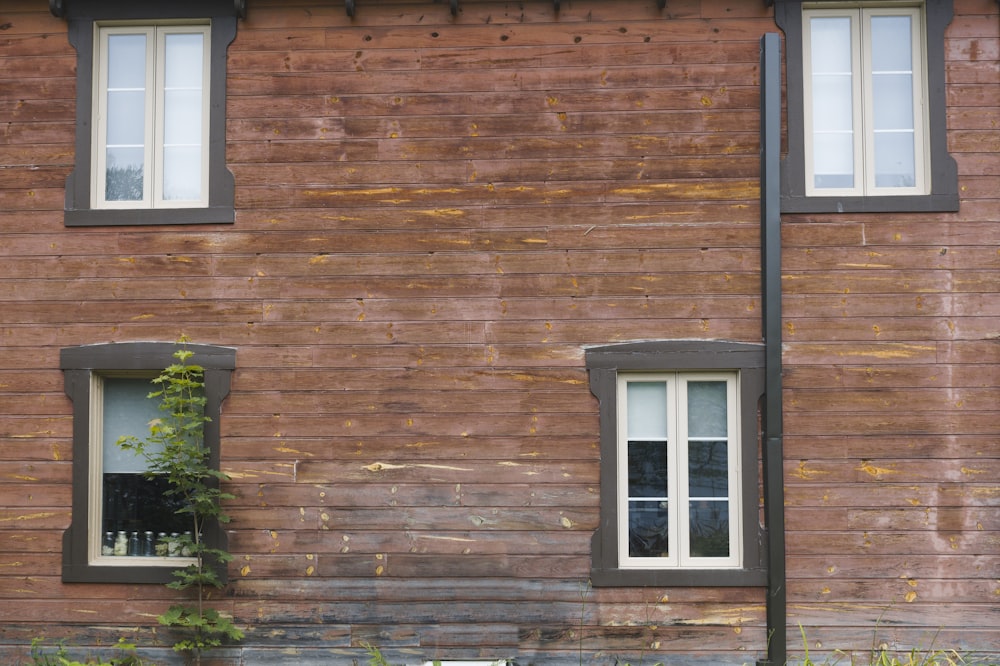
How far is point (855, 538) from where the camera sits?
6.67m

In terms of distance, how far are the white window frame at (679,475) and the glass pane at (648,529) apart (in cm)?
3

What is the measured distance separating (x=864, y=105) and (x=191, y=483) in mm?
5842

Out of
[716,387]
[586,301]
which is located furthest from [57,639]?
[716,387]

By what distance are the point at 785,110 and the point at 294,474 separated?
4694 millimetres

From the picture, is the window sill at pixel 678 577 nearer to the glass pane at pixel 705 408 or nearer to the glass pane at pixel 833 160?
→ the glass pane at pixel 705 408

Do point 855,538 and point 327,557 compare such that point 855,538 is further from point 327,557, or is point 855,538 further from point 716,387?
point 327,557

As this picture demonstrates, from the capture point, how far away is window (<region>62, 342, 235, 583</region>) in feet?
22.5

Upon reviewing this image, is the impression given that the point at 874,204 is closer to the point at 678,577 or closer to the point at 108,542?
the point at 678,577

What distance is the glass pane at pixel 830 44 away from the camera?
7.00 metres

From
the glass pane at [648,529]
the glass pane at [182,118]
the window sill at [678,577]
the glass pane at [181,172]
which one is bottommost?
the window sill at [678,577]

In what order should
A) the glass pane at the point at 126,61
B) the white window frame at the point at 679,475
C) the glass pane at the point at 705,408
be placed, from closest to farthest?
the white window frame at the point at 679,475, the glass pane at the point at 705,408, the glass pane at the point at 126,61

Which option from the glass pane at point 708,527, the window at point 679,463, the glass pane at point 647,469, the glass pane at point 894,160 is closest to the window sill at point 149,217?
the window at point 679,463

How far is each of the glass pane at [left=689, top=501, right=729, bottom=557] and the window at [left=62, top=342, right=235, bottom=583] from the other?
3.59 metres

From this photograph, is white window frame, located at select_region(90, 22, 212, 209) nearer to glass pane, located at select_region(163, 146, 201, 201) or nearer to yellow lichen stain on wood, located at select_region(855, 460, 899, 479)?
glass pane, located at select_region(163, 146, 201, 201)
